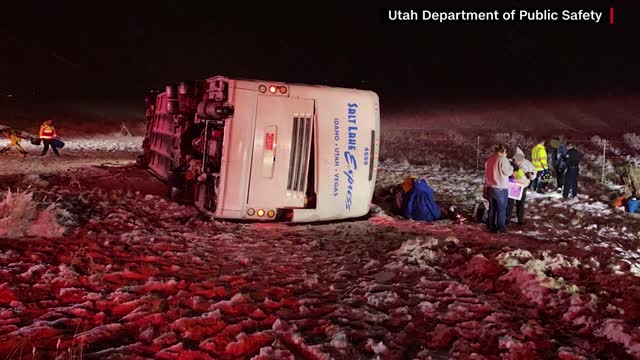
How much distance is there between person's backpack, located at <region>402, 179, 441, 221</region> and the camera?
31.4ft

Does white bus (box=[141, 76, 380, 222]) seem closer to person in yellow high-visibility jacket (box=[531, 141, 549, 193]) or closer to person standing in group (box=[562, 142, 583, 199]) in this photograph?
person in yellow high-visibility jacket (box=[531, 141, 549, 193])

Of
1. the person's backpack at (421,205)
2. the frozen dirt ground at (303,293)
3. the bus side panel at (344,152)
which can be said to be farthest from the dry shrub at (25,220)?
the person's backpack at (421,205)

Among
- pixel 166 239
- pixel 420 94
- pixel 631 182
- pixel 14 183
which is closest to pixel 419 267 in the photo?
pixel 166 239

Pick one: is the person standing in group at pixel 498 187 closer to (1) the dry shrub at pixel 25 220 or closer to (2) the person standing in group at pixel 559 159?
(2) the person standing in group at pixel 559 159

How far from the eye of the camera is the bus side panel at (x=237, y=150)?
7.45 meters

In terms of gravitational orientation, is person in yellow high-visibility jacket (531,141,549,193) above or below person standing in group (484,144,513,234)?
above

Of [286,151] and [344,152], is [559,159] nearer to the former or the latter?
[344,152]

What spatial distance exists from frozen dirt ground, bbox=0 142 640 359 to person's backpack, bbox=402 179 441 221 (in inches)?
55.7

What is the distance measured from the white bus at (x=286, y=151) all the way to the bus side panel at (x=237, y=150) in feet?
0.05

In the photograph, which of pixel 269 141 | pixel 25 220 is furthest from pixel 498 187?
pixel 25 220

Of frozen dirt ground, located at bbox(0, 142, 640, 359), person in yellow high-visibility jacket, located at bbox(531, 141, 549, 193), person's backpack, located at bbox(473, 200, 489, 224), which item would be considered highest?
person in yellow high-visibility jacket, located at bbox(531, 141, 549, 193)

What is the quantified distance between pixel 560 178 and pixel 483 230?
590 cm

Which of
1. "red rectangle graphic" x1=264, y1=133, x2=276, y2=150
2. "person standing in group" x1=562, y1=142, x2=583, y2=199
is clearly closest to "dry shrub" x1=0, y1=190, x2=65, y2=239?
"red rectangle graphic" x1=264, y1=133, x2=276, y2=150

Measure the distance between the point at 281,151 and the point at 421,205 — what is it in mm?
3159
